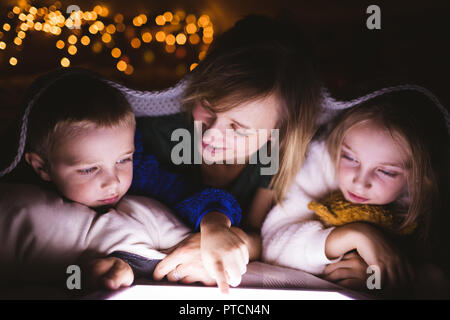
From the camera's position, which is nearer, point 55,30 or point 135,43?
point 55,30

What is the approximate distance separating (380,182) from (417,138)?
13 cm

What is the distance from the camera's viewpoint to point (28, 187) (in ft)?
2.06

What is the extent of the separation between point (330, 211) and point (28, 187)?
0.67m

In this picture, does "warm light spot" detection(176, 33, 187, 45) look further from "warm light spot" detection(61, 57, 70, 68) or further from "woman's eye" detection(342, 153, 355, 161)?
"woman's eye" detection(342, 153, 355, 161)

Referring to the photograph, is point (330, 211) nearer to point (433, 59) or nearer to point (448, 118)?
point (448, 118)

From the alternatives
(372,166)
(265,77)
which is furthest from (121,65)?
(372,166)

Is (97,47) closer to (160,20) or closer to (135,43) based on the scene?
(135,43)

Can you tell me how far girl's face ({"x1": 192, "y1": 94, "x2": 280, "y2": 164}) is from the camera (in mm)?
705

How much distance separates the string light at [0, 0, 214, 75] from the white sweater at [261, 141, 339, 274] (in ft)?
1.33

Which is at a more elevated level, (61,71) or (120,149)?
(61,71)

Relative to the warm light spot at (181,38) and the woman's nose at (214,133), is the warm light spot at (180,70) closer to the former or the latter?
the warm light spot at (181,38)

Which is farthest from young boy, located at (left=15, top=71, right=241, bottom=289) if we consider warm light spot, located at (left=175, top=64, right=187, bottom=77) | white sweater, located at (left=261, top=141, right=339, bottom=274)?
warm light spot, located at (left=175, top=64, right=187, bottom=77)

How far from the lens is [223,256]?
618 mm
